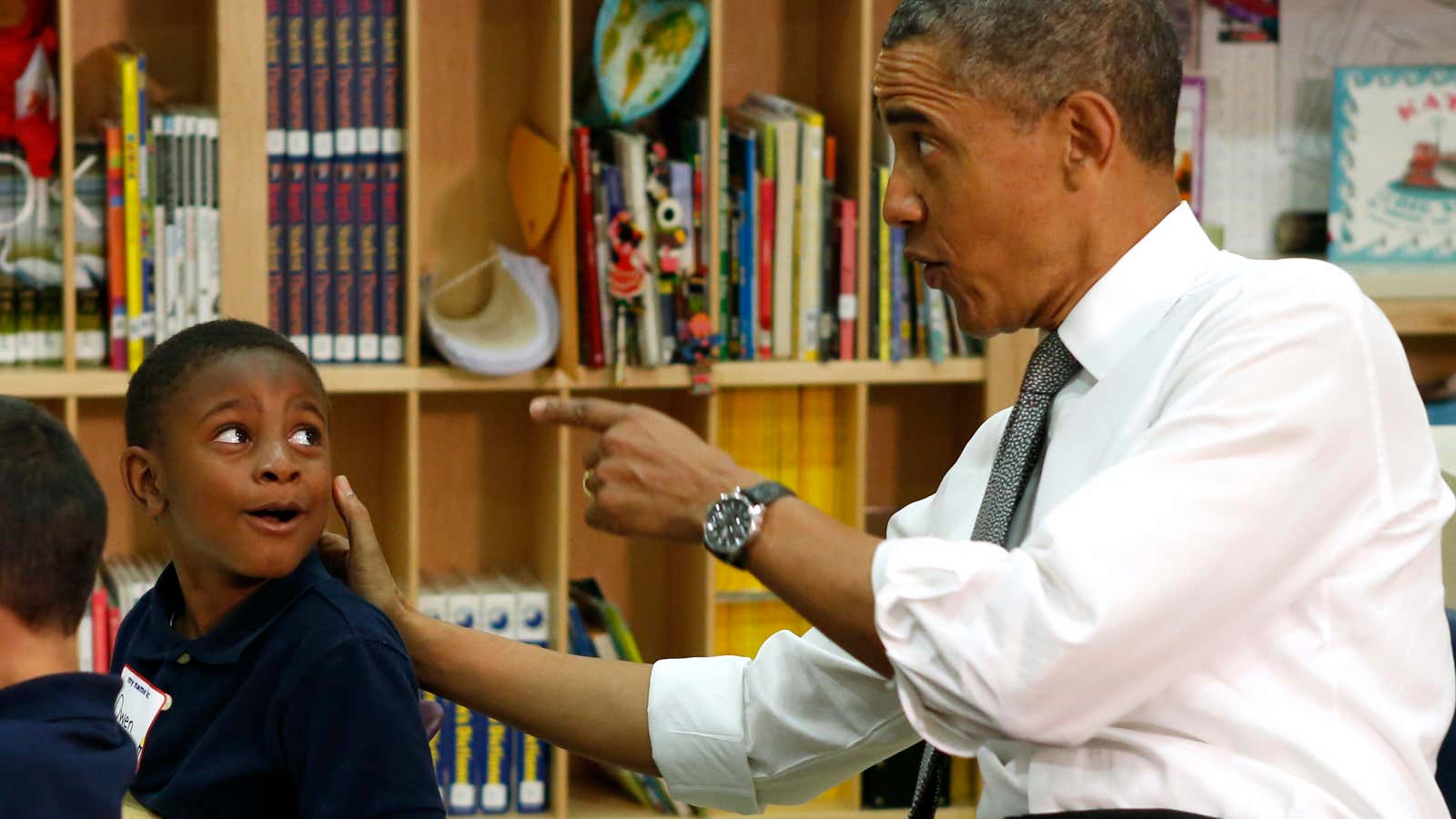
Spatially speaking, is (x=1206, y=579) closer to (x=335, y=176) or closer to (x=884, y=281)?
(x=884, y=281)

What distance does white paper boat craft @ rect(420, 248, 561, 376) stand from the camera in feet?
8.90

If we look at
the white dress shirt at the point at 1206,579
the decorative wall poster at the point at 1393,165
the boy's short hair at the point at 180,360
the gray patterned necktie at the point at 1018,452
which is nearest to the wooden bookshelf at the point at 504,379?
the decorative wall poster at the point at 1393,165

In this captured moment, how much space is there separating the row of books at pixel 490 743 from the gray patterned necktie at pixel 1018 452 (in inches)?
58.5

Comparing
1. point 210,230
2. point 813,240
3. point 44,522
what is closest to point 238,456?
point 44,522

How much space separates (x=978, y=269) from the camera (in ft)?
4.71

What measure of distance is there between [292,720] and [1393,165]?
248cm

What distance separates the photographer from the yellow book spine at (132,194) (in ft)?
8.42

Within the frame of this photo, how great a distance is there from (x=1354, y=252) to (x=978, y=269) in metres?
1.98

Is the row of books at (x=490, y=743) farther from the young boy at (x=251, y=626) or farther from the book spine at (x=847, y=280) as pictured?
the young boy at (x=251, y=626)

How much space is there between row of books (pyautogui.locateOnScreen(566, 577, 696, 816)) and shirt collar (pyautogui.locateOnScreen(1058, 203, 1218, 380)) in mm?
1552

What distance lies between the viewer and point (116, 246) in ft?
8.57

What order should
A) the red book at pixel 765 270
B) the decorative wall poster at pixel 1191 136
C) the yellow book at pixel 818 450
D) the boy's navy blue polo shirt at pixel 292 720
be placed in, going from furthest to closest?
1. the decorative wall poster at pixel 1191 136
2. the yellow book at pixel 818 450
3. the red book at pixel 765 270
4. the boy's navy blue polo shirt at pixel 292 720

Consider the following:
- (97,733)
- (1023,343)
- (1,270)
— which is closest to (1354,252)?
(1023,343)

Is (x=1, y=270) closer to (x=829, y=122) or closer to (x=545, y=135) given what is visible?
(x=545, y=135)
